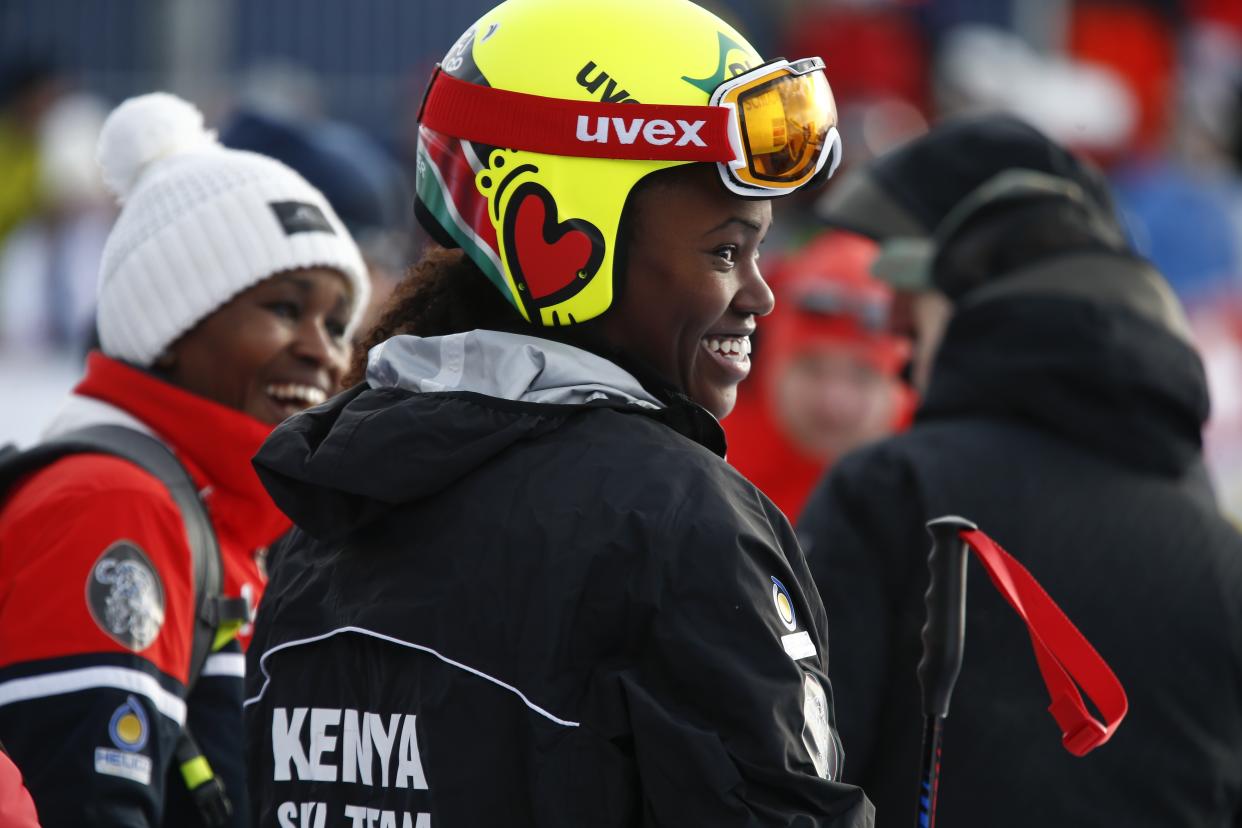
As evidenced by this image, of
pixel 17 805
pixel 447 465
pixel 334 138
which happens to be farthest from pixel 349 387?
pixel 334 138

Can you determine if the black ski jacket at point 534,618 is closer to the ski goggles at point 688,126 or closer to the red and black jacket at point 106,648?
the ski goggles at point 688,126

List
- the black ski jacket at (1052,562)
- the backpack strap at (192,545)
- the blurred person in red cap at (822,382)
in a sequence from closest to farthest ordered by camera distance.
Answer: the backpack strap at (192,545), the black ski jacket at (1052,562), the blurred person in red cap at (822,382)

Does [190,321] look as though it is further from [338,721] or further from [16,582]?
[338,721]

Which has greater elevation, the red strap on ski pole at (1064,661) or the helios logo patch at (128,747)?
the red strap on ski pole at (1064,661)

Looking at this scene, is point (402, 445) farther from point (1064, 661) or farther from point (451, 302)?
point (1064, 661)

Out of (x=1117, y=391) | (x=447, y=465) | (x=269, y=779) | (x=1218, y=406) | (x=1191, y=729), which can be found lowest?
(x=1218, y=406)

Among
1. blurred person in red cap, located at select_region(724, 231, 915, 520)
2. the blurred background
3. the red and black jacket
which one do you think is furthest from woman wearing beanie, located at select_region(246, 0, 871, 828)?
the blurred background

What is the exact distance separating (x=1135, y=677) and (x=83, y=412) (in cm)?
212

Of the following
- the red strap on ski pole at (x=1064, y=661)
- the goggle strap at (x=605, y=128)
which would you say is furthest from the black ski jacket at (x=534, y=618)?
the red strap on ski pole at (x=1064, y=661)

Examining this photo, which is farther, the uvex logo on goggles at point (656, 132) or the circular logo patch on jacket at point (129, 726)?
the circular logo patch on jacket at point (129, 726)

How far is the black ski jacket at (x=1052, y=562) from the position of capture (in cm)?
340

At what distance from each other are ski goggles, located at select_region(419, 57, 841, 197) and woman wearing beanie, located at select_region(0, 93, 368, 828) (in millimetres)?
1123

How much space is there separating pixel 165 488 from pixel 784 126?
147cm

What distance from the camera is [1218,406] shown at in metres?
9.61
